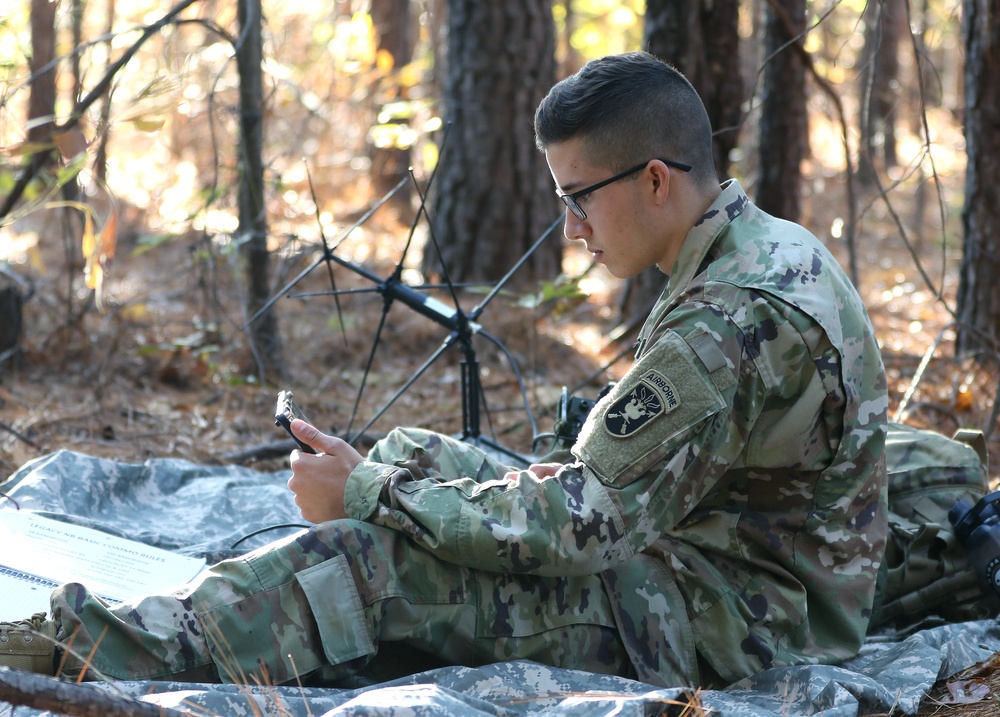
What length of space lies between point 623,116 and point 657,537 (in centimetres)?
87

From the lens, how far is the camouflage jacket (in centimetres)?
196

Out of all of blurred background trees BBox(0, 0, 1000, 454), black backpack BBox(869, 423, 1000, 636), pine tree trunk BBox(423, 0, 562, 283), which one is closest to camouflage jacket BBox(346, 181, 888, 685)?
black backpack BBox(869, 423, 1000, 636)

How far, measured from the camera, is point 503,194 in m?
6.06

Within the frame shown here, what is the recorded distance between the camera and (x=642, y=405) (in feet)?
6.37

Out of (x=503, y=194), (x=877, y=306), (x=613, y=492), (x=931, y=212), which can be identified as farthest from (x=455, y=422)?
(x=931, y=212)

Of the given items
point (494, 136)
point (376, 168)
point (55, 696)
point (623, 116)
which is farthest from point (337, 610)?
point (376, 168)

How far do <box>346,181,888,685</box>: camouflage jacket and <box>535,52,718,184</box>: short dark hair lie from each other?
0.19 metres

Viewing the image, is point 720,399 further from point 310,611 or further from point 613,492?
point 310,611

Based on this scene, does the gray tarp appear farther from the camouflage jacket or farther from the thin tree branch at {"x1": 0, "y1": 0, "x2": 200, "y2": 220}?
the thin tree branch at {"x1": 0, "y1": 0, "x2": 200, "y2": 220}

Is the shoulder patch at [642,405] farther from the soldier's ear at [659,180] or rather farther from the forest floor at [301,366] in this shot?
the forest floor at [301,366]

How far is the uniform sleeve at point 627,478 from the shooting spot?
Answer: 193 cm

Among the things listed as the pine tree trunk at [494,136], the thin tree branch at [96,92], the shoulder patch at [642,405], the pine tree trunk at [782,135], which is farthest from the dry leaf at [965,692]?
the pine tree trunk at [494,136]

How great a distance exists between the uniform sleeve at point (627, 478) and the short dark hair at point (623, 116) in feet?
1.32

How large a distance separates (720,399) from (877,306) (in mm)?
4359
